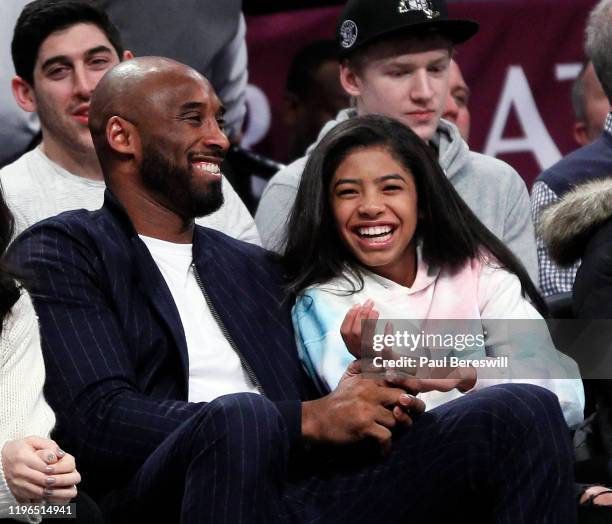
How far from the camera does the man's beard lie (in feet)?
12.0

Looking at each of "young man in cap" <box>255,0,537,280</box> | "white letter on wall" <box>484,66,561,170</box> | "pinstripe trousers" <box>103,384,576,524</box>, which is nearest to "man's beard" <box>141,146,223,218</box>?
"young man in cap" <box>255,0,537,280</box>

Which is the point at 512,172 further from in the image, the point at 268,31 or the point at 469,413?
the point at 268,31

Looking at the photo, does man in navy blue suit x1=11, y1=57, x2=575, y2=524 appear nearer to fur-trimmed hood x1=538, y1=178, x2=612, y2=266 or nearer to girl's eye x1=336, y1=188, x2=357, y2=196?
girl's eye x1=336, y1=188, x2=357, y2=196

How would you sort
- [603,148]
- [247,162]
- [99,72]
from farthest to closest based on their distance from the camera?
[247,162] < [603,148] < [99,72]

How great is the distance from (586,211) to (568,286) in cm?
68

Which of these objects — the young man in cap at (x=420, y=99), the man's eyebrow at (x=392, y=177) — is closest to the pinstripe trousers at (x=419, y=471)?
the man's eyebrow at (x=392, y=177)

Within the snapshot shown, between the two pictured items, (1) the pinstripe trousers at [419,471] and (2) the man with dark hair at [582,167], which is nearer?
(1) the pinstripe trousers at [419,471]

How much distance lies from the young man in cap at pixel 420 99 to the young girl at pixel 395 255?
55 centimetres

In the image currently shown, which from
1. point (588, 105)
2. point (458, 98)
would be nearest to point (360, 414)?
point (458, 98)

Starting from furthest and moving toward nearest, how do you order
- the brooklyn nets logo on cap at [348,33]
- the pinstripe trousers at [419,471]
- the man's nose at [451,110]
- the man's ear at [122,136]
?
the man's nose at [451,110] → the brooklyn nets logo on cap at [348,33] → the man's ear at [122,136] → the pinstripe trousers at [419,471]

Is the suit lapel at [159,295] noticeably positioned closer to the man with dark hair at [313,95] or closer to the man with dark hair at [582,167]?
the man with dark hair at [582,167]

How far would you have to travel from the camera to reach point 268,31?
6.07 meters

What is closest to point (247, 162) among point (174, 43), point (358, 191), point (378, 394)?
point (174, 43)

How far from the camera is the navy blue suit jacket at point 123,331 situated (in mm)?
3205
